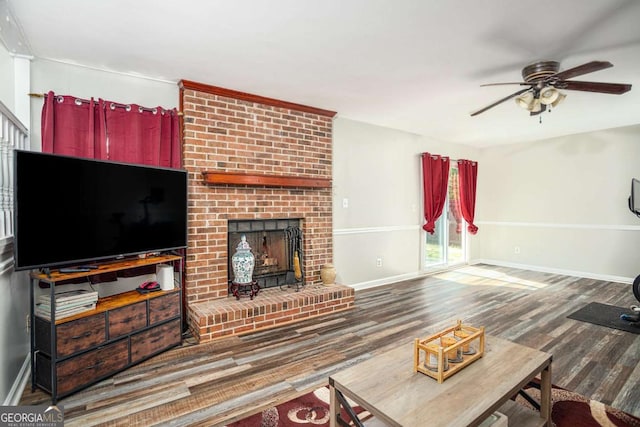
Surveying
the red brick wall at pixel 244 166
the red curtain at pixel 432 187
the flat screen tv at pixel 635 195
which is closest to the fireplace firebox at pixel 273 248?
the red brick wall at pixel 244 166

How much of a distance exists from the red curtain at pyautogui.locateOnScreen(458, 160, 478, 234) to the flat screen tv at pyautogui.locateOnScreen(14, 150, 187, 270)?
516 centimetres

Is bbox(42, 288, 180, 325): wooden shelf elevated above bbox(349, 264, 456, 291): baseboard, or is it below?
above

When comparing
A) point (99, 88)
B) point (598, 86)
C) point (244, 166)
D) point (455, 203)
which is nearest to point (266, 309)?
point (244, 166)

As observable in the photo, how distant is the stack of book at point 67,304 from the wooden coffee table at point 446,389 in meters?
1.82

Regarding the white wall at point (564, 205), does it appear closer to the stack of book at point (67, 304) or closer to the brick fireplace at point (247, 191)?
the brick fireplace at point (247, 191)

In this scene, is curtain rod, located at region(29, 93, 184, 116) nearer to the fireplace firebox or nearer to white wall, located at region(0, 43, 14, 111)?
white wall, located at region(0, 43, 14, 111)

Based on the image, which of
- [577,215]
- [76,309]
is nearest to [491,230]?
[577,215]

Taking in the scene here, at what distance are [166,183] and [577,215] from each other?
6404 millimetres

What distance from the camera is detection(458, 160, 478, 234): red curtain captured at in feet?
20.0

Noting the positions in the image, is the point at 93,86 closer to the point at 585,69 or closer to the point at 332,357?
the point at 332,357

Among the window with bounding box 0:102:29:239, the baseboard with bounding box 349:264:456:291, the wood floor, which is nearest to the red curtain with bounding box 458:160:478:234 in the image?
the baseboard with bounding box 349:264:456:291

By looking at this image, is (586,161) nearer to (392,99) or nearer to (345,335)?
(392,99)

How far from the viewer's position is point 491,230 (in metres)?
6.65

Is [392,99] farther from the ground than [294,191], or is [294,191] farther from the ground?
[392,99]
